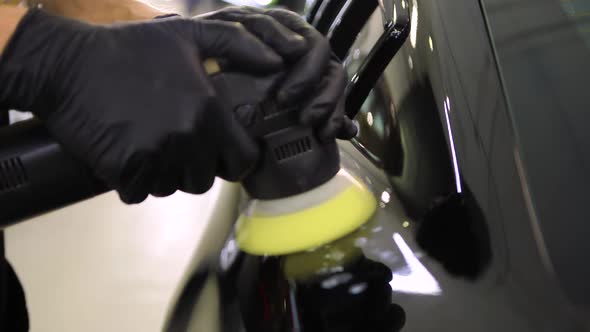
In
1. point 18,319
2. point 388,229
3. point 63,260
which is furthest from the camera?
point 63,260

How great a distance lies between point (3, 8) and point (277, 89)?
0.99 feet

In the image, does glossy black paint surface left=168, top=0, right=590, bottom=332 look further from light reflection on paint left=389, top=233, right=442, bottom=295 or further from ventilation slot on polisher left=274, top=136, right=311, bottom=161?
ventilation slot on polisher left=274, top=136, right=311, bottom=161

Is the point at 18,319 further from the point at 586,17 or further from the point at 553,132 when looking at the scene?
the point at 586,17

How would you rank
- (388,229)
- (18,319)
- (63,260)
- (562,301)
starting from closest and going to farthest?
(562,301)
(388,229)
(18,319)
(63,260)

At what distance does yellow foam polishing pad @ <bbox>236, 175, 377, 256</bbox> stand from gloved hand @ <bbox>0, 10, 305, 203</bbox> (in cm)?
12

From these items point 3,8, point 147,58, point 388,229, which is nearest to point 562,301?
point 388,229

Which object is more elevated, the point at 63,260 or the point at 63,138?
the point at 63,138

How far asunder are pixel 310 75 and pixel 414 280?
Answer: 0.25 metres

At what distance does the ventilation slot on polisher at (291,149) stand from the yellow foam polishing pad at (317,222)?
0.07 meters

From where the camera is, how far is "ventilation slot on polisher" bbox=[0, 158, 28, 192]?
52 cm

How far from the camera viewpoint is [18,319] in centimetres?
92

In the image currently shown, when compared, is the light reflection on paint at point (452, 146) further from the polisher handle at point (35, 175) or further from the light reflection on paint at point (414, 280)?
the polisher handle at point (35, 175)

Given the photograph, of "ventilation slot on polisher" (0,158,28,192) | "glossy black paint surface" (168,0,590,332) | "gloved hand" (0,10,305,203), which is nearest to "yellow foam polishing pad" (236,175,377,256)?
"glossy black paint surface" (168,0,590,332)

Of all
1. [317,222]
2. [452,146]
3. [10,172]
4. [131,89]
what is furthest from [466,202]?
[10,172]
